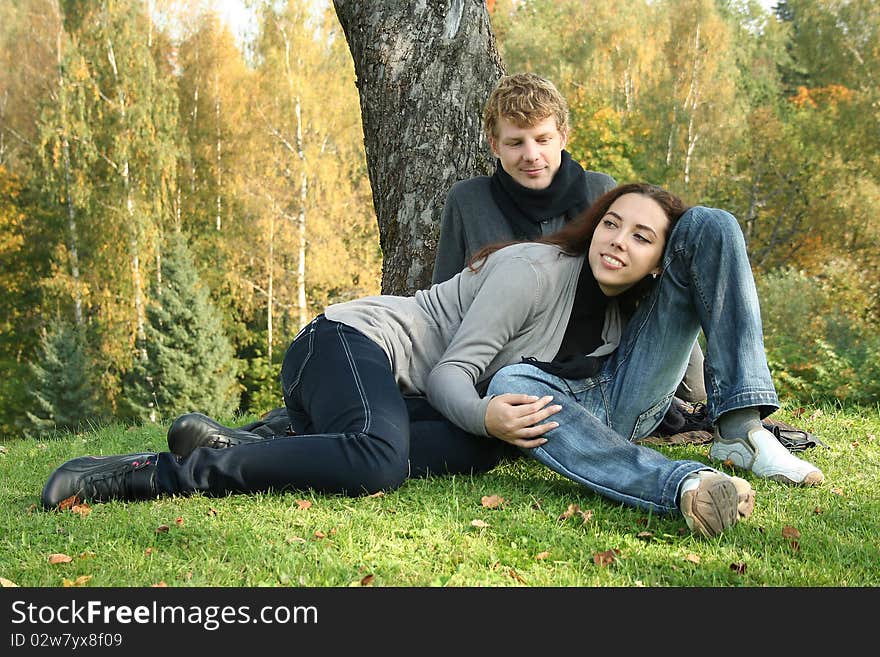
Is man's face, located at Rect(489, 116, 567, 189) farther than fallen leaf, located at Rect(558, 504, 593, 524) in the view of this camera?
Yes

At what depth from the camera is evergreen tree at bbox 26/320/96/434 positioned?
1973 centimetres

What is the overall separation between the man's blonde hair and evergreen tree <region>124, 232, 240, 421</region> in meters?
16.0

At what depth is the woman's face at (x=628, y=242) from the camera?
3256 millimetres

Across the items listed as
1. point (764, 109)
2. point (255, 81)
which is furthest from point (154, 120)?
point (764, 109)

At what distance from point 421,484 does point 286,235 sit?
1907 centimetres

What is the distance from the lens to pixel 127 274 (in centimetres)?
2191

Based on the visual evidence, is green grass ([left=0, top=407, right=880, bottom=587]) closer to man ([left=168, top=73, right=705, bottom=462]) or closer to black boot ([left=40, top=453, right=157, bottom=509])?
black boot ([left=40, top=453, right=157, bottom=509])

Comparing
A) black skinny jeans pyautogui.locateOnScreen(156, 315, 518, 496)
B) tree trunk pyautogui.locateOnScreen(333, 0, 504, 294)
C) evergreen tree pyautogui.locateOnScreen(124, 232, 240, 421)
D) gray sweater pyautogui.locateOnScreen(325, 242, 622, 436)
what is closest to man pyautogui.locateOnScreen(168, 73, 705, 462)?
black skinny jeans pyautogui.locateOnScreen(156, 315, 518, 496)

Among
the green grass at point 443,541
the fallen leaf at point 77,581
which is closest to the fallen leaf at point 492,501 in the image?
the green grass at point 443,541

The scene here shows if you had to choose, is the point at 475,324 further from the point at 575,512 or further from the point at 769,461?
the point at 769,461

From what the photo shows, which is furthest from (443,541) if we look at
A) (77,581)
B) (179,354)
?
(179,354)

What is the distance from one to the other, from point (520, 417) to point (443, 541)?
555 millimetres
